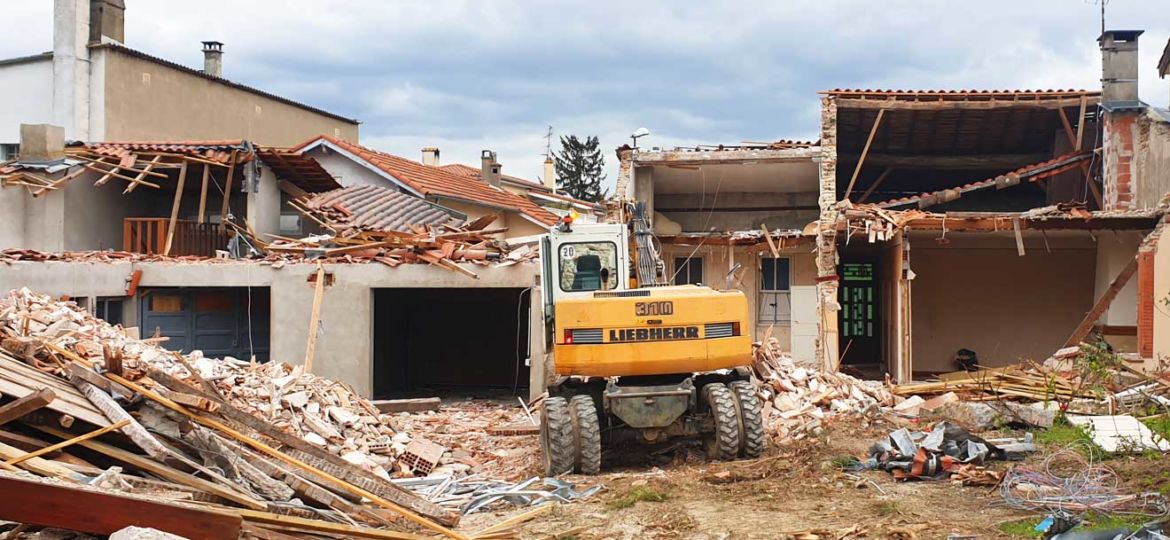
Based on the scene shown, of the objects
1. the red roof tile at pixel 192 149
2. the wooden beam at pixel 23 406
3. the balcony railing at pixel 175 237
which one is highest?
the red roof tile at pixel 192 149

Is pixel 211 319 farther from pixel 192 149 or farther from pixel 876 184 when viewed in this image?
pixel 876 184

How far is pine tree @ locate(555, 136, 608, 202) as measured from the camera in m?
56.4

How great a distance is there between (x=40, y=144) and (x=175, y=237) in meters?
2.89

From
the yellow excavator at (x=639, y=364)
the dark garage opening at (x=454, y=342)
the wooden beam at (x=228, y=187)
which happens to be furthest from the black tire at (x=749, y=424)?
the wooden beam at (x=228, y=187)

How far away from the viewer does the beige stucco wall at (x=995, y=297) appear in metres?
19.5

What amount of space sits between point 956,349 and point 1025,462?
10.7 meters

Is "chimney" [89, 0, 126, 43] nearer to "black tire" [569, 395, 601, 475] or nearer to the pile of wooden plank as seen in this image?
the pile of wooden plank

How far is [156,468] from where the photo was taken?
25.9 ft

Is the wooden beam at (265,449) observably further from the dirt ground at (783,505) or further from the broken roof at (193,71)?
the broken roof at (193,71)

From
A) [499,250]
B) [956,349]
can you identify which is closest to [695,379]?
[499,250]

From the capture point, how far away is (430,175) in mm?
25516

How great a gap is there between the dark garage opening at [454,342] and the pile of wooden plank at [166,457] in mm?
8445

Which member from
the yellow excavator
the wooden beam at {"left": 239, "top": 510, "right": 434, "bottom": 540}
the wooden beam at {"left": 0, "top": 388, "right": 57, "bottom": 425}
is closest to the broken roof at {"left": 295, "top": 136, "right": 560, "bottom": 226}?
the yellow excavator

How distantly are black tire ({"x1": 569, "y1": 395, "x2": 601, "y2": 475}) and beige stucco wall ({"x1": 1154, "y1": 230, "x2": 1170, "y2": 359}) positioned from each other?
32.3ft
